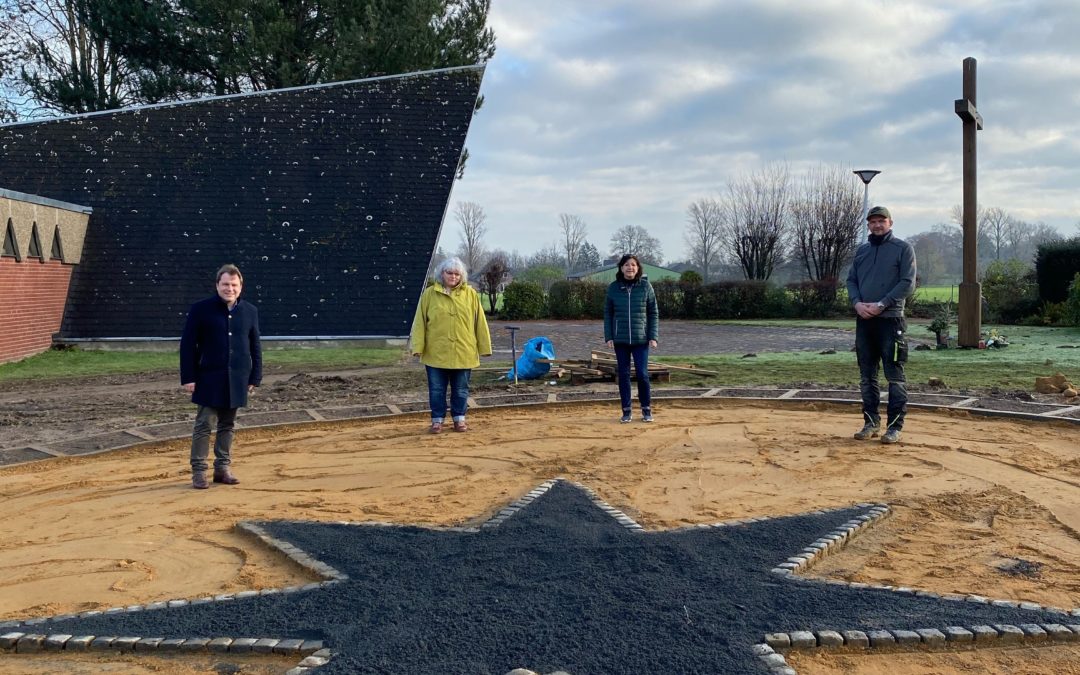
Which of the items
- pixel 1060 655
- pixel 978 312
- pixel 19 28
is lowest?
pixel 1060 655

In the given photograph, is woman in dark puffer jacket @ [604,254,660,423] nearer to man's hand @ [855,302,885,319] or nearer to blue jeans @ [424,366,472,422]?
blue jeans @ [424,366,472,422]

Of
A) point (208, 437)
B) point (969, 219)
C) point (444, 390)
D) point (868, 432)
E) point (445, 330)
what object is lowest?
point (868, 432)

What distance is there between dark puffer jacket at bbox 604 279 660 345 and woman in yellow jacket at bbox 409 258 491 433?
56.7 inches

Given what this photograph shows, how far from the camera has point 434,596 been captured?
374 cm

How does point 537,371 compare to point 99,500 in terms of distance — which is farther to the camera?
point 537,371

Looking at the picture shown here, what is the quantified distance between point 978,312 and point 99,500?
659 inches

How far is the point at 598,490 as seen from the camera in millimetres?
6180

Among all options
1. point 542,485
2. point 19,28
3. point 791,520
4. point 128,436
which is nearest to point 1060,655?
point 791,520

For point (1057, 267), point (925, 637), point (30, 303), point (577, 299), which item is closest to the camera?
point (925, 637)

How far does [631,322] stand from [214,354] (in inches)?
171

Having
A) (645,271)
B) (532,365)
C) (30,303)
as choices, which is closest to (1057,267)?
(532,365)

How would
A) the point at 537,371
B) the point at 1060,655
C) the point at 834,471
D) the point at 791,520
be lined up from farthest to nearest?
the point at 537,371 → the point at 834,471 → the point at 791,520 → the point at 1060,655

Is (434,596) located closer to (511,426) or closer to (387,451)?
(387,451)

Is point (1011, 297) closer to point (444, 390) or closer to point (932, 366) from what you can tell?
point (932, 366)
